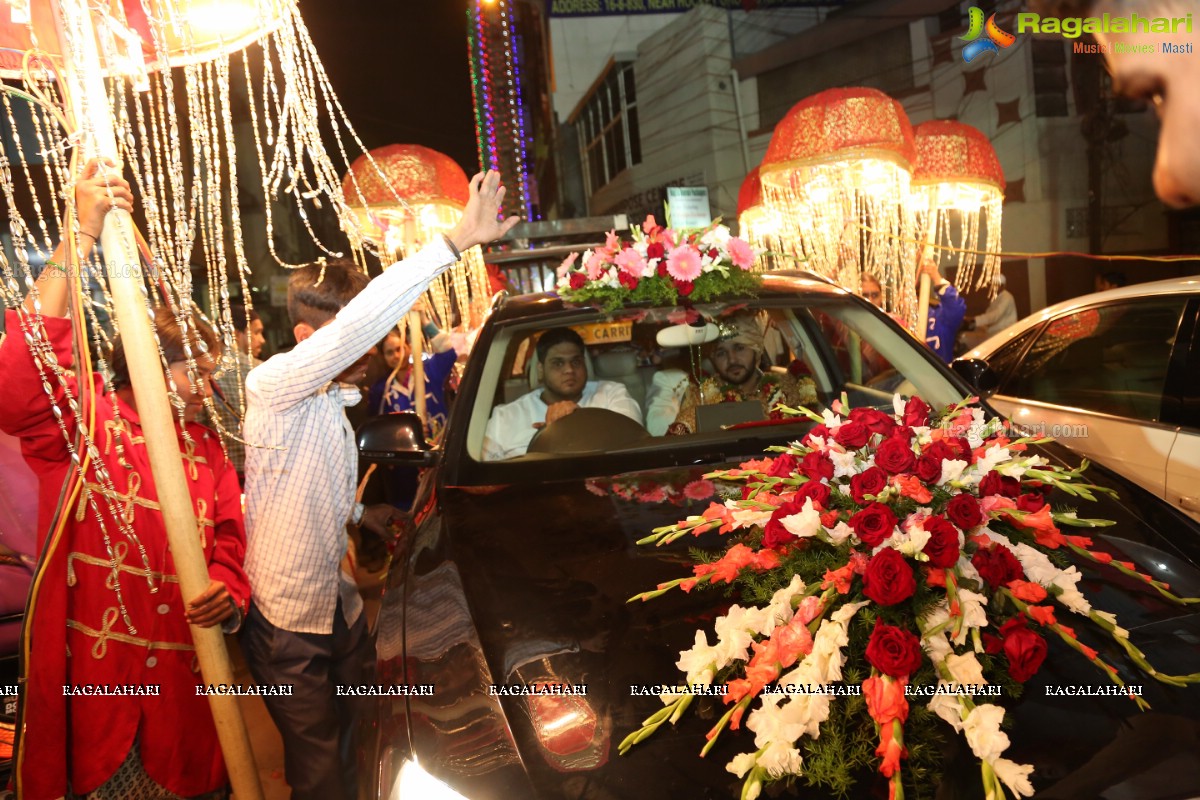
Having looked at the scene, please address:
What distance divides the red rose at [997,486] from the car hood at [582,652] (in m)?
0.24

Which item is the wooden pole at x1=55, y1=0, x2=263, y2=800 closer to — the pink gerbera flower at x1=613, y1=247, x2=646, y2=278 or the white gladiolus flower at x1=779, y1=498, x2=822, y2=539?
the white gladiolus flower at x1=779, y1=498, x2=822, y2=539

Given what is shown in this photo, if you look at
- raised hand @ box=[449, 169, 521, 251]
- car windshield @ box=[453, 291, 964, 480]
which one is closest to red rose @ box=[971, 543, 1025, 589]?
car windshield @ box=[453, 291, 964, 480]

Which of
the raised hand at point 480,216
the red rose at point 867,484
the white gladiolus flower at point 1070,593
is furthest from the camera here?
the raised hand at point 480,216

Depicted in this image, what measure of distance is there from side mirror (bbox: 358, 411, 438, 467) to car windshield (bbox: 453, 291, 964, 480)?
17cm

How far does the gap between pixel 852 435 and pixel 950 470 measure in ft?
0.71

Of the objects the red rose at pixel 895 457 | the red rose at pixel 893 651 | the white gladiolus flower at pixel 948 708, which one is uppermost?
the red rose at pixel 895 457

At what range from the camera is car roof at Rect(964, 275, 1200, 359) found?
338 centimetres

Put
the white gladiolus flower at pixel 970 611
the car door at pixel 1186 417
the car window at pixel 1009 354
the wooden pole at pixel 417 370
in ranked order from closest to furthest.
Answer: the white gladiolus flower at pixel 970 611
the car door at pixel 1186 417
the car window at pixel 1009 354
the wooden pole at pixel 417 370

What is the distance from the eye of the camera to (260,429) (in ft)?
7.20

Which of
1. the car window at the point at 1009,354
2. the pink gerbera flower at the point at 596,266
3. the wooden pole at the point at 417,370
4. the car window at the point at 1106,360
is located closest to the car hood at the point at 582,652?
the pink gerbera flower at the point at 596,266

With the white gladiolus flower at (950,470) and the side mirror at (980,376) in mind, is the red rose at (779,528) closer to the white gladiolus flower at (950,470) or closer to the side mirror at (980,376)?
the white gladiolus flower at (950,470)

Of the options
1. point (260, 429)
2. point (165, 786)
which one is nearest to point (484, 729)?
point (260, 429)

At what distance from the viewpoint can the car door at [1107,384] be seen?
329 cm

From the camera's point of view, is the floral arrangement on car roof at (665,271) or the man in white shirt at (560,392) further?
the man in white shirt at (560,392)
